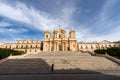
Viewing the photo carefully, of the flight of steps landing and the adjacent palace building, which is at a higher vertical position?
the adjacent palace building

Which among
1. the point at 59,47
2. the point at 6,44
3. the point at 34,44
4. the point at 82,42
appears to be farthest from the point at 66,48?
the point at 6,44

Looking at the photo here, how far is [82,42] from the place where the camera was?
61812 mm

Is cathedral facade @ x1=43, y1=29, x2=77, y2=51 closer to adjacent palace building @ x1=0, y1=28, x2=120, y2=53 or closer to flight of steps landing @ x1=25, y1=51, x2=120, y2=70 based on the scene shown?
adjacent palace building @ x1=0, y1=28, x2=120, y2=53

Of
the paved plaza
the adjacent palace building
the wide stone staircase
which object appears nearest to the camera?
the paved plaza

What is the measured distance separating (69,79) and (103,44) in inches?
2250

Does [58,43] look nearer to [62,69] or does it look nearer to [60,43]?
[60,43]

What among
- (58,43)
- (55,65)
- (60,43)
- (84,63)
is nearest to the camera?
(55,65)

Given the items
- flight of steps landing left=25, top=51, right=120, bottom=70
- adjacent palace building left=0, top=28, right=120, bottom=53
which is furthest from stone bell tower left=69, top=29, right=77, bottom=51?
flight of steps landing left=25, top=51, right=120, bottom=70

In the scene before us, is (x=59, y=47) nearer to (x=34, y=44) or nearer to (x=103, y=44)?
(x=34, y=44)

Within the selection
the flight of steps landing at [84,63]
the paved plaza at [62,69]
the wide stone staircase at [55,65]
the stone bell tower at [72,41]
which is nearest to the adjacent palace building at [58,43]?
the stone bell tower at [72,41]

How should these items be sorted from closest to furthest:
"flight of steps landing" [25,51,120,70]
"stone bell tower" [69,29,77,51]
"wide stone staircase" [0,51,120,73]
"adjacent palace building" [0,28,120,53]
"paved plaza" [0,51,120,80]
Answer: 1. "paved plaza" [0,51,120,80]
2. "wide stone staircase" [0,51,120,73]
3. "flight of steps landing" [25,51,120,70]
4. "stone bell tower" [69,29,77,51]
5. "adjacent palace building" [0,28,120,53]

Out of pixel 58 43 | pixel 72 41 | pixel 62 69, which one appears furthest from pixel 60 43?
pixel 62 69

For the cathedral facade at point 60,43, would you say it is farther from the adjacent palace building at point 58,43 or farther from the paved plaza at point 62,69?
the paved plaza at point 62,69

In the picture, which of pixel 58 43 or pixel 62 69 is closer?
pixel 62 69
